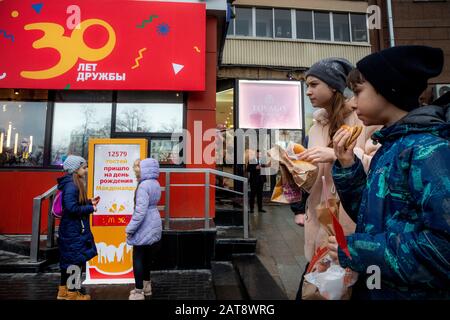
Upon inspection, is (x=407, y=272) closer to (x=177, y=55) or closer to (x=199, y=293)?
(x=199, y=293)

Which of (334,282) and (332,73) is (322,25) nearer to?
(332,73)

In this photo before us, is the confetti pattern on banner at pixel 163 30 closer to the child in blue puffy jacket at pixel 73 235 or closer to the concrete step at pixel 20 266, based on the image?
the child in blue puffy jacket at pixel 73 235

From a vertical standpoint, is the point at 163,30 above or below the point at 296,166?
above

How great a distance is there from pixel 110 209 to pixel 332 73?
405 cm

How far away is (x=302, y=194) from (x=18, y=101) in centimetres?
750

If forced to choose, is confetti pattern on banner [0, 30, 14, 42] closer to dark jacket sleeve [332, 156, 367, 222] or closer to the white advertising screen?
dark jacket sleeve [332, 156, 367, 222]

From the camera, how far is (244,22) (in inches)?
533

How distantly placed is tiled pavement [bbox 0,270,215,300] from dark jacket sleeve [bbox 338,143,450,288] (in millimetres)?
3446

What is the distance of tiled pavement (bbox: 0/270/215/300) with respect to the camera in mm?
4152

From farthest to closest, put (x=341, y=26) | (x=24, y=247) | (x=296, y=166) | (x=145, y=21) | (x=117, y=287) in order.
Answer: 1. (x=341, y=26)
2. (x=145, y=21)
3. (x=24, y=247)
4. (x=117, y=287)
5. (x=296, y=166)

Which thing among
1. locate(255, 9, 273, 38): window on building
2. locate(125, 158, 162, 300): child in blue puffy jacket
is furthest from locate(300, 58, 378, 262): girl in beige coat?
locate(255, 9, 273, 38): window on building

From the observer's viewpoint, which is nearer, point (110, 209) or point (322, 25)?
point (110, 209)

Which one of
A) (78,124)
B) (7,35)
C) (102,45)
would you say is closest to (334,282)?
(102,45)

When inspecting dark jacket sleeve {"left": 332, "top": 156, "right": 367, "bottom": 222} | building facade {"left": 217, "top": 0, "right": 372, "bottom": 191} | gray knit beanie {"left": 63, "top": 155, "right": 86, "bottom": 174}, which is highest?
building facade {"left": 217, "top": 0, "right": 372, "bottom": 191}
